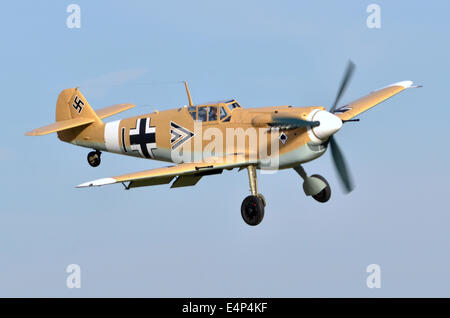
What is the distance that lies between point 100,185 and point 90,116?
5984 mm

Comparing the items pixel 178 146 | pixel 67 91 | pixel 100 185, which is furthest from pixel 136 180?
pixel 67 91

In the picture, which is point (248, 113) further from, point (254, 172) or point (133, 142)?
point (133, 142)

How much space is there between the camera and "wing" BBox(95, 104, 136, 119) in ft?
82.4

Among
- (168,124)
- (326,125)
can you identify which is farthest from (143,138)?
(326,125)

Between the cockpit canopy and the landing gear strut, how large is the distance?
5.17 ft

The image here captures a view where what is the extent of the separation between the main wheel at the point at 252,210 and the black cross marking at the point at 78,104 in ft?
22.3

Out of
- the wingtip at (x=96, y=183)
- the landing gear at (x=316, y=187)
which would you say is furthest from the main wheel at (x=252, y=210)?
the wingtip at (x=96, y=183)

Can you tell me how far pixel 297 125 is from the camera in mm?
20359

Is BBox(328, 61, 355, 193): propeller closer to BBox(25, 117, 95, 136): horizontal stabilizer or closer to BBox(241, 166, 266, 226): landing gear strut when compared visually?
BBox(241, 166, 266, 226): landing gear strut

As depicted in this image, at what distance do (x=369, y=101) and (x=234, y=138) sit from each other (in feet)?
13.3

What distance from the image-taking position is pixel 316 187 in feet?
73.2

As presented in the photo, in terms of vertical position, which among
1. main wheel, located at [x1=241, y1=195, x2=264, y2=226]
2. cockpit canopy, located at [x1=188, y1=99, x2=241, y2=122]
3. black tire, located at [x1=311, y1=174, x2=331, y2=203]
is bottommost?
main wheel, located at [x1=241, y1=195, x2=264, y2=226]

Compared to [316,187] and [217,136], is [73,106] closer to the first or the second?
[217,136]

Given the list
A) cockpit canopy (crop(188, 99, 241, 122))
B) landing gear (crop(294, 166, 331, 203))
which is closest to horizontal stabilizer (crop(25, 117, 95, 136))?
cockpit canopy (crop(188, 99, 241, 122))
